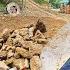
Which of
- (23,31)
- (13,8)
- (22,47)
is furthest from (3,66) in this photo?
(13,8)

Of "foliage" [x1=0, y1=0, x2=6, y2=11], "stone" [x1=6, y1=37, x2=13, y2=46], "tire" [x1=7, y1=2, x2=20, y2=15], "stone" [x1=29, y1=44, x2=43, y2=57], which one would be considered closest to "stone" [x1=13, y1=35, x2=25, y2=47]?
"stone" [x1=6, y1=37, x2=13, y2=46]

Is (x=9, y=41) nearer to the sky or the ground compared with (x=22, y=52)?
nearer to the sky

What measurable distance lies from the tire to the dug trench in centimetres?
181

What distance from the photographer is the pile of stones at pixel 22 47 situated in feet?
42.2

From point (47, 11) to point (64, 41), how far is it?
4.97m

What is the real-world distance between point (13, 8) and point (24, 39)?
404 centimetres

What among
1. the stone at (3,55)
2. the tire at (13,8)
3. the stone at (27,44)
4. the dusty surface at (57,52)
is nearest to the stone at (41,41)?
the dusty surface at (57,52)

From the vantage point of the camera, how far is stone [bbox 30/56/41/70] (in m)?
12.5

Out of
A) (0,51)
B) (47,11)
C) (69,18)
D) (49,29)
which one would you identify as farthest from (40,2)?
(0,51)

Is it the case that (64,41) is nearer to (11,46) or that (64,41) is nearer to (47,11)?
(11,46)

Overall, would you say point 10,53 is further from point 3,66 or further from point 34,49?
point 34,49

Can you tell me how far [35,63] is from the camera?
12.6 m

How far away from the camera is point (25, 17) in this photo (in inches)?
606

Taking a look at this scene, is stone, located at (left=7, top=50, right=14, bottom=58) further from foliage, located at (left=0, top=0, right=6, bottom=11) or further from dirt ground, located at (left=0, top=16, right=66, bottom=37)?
foliage, located at (left=0, top=0, right=6, bottom=11)
